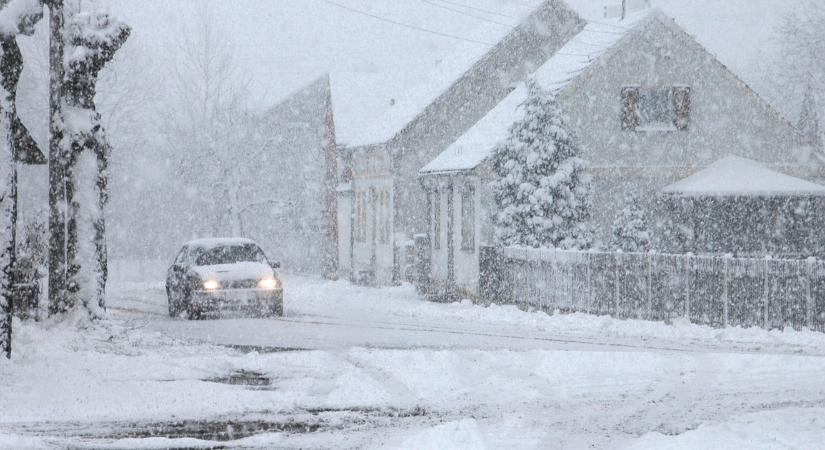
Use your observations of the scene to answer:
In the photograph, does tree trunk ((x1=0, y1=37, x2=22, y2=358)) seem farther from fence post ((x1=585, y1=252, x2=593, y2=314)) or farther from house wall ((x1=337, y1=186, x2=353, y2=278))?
house wall ((x1=337, y1=186, x2=353, y2=278))

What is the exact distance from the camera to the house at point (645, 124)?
32.0 metres

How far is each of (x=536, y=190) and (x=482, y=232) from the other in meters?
4.21

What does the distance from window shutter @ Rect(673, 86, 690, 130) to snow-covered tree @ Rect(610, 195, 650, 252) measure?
4.24 meters

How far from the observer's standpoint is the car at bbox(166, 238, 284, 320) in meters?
22.8

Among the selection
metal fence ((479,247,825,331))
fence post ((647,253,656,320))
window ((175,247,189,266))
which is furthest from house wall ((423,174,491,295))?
window ((175,247,189,266))

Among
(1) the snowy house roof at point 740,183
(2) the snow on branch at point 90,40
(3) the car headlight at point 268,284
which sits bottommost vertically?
(3) the car headlight at point 268,284

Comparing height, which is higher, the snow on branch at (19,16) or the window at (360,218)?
the snow on branch at (19,16)

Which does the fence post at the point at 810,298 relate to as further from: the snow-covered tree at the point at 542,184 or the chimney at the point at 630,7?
the chimney at the point at 630,7

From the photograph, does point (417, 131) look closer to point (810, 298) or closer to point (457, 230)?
point (457, 230)

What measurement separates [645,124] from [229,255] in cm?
1411

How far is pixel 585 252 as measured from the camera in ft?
78.0

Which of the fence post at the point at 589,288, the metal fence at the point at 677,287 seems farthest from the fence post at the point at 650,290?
the fence post at the point at 589,288

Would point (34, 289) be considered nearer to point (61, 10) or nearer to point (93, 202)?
point (93, 202)

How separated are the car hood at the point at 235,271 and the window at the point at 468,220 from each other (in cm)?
934
